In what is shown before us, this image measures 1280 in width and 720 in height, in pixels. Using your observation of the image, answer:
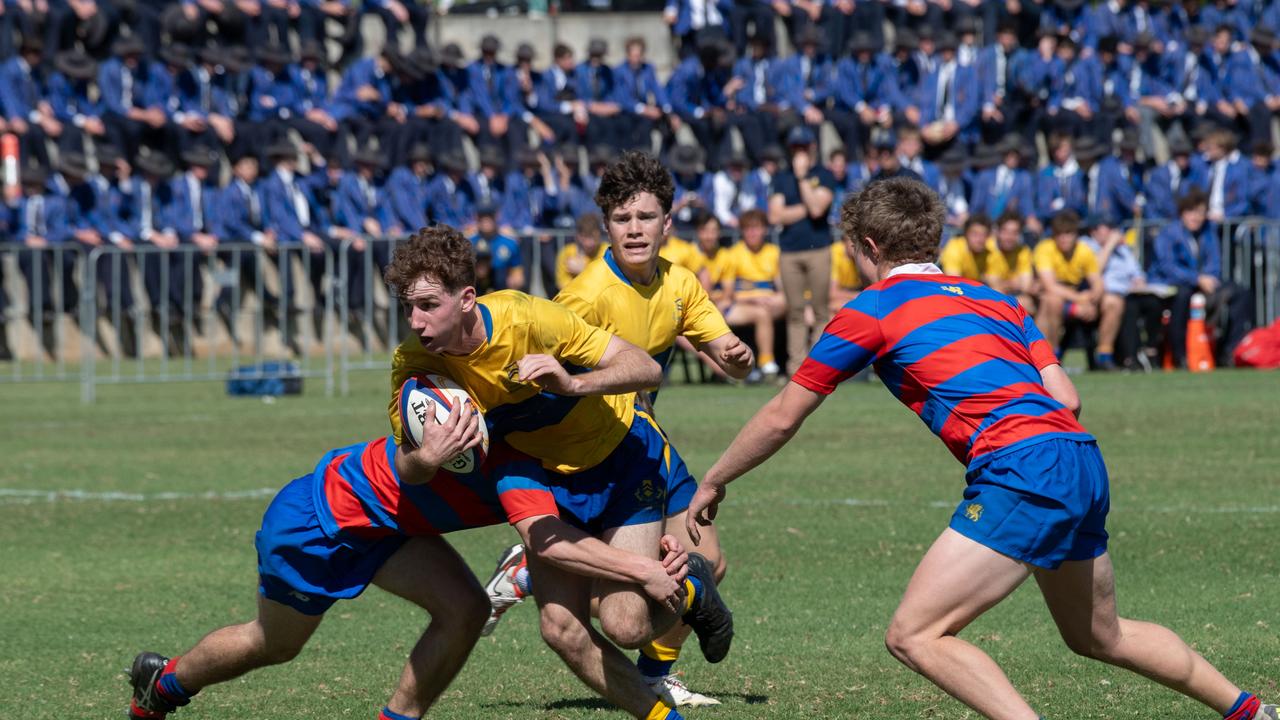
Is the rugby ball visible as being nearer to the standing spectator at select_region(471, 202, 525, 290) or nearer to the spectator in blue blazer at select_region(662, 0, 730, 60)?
the standing spectator at select_region(471, 202, 525, 290)

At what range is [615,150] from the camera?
79.7ft

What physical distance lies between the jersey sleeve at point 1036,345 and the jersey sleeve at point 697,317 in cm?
175

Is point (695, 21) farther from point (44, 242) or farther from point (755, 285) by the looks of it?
point (44, 242)

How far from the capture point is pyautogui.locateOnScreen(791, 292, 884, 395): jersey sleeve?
16.1ft

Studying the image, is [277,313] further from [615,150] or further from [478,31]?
[478,31]

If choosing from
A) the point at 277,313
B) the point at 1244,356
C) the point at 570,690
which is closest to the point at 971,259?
the point at 1244,356

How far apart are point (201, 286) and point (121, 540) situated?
1181 centimetres

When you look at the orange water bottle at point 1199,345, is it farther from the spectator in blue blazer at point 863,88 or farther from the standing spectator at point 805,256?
the spectator in blue blazer at point 863,88

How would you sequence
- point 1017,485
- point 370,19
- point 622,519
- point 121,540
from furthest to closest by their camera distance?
1. point 370,19
2. point 121,540
3. point 622,519
4. point 1017,485

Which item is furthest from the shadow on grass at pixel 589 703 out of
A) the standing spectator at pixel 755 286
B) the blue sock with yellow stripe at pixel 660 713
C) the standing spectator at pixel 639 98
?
the standing spectator at pixel 639 98

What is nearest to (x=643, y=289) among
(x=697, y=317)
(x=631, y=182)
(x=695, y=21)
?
(x=697, y=317)

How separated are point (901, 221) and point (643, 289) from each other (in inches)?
75.6

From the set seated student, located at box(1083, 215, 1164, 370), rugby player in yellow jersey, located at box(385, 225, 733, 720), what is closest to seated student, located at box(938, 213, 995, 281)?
seated student, located at box(1083, 215, 1164, 370)

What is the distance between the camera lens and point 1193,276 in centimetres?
1919
